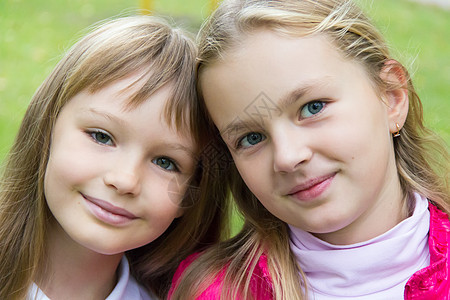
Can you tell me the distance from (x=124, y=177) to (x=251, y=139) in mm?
446

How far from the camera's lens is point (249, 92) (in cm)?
205

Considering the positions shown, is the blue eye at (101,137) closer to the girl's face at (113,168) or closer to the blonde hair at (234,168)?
the girl's face at (113,168)

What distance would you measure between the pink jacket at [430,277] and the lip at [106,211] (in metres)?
0.39

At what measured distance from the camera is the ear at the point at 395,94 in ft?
7.36

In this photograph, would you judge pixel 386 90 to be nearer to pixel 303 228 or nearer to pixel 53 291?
pixel 303 228

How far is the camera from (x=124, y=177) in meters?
2.21

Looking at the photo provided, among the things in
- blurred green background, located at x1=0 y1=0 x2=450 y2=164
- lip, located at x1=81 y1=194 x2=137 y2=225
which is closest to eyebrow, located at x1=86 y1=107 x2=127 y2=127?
lip, located at x1=81 y1=194 x2=137 y2=225

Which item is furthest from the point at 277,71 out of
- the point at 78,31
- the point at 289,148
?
the point at 78,31

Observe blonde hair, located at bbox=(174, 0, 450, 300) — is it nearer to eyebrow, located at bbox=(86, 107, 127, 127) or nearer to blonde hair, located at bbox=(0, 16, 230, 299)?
blonde hair, located at bbox=(0, 16, 230, 299)

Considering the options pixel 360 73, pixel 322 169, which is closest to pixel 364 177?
pixel 322 169

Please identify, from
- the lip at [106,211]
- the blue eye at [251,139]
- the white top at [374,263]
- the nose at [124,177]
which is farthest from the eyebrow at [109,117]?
the white top at [374,263]

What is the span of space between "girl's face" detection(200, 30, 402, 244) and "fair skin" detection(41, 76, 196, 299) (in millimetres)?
263

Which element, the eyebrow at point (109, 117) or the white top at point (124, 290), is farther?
the white top at point (124, 290)

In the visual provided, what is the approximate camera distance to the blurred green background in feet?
17.8
